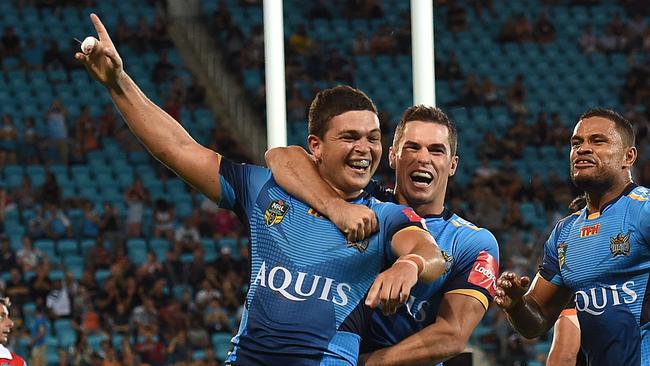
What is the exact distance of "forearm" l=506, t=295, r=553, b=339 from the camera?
5418 millimetres

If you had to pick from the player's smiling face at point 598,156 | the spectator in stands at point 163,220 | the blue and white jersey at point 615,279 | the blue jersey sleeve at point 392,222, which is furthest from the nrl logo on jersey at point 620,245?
the spectator in stands at point 163,220

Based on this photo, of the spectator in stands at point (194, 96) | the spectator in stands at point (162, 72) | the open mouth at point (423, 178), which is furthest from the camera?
the spectator in stands at point (162, 72)

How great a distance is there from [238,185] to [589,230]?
6.10 feet

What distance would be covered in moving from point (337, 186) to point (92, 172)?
40.3ft

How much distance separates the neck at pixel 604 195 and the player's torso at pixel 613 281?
0.04 m

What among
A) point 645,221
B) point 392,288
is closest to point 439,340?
point 392,288

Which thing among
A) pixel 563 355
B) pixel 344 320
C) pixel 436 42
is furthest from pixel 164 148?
pixel 436 42

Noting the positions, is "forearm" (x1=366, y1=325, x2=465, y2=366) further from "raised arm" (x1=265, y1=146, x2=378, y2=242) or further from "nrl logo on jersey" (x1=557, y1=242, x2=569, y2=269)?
"nrl logo on jersey" (x1=557, y1=242, x2=569, y2=269)

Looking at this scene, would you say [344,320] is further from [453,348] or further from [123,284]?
[123,284]

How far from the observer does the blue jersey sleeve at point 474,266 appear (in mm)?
4699

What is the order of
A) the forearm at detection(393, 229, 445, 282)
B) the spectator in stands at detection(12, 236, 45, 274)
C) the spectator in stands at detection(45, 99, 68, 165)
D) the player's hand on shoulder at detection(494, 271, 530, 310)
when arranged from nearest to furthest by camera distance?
the forearm at detection(393, 229, 445, 282) < the player's hand on shoulder at detection(494, 271, 530, 310) < the spectator in stands at detection(12, 236, 45, 274) < the spectator in stands at detection(45, 99, 68, 165)

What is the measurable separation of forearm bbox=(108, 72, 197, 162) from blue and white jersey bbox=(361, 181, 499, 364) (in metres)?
0.89

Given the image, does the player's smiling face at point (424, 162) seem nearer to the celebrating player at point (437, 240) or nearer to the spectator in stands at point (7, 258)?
the celebrating player at point (437, 240)

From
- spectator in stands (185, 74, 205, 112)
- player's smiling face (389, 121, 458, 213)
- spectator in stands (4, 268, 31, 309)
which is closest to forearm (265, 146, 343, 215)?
player's smiling face (389, 121, 458, 213)
